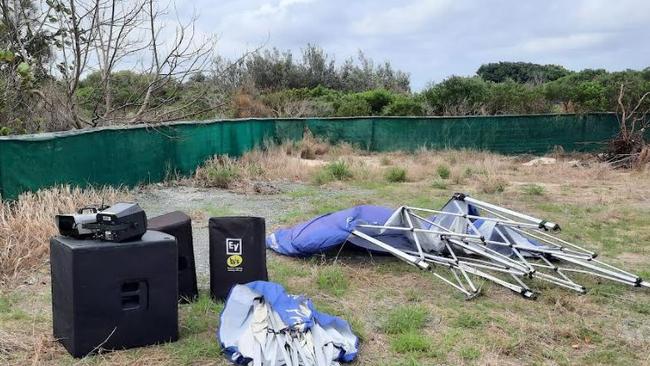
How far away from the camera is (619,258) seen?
7332 millimetres

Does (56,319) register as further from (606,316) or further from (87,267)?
(606,316)

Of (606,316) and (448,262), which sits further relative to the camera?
(448,262)

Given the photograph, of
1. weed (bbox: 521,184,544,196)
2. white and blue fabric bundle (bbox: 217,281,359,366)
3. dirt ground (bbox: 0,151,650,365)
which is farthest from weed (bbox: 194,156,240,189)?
white and blue fabric bundle (bbox: 217,281,359,366)

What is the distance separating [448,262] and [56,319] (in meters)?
3.45

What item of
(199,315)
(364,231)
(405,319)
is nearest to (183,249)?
(199,315)

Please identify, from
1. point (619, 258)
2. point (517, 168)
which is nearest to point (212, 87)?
point (517, 168)

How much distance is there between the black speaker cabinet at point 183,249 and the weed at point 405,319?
162 cm

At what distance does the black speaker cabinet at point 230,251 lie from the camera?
17.8 ft

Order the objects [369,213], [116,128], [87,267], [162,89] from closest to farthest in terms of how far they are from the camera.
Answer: [87,267] → [369,213] → [116,128] → [162,89]

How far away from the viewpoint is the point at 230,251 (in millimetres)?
5418

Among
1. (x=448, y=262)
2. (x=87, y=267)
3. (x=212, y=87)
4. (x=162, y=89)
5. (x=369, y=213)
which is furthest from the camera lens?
(x=212, y=87)

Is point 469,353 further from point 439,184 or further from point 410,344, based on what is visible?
point 439,184

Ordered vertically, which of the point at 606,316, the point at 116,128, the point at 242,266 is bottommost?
the point at 606,316

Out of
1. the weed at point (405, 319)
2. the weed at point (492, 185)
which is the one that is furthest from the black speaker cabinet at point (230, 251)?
the weed at point (492, 185)
